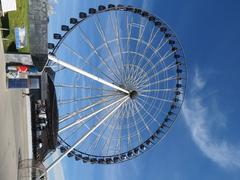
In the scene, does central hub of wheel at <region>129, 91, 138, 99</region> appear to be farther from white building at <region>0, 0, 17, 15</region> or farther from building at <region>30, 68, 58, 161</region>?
white building at <region>0, 0, 17, 15</region>

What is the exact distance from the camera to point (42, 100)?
6078cm

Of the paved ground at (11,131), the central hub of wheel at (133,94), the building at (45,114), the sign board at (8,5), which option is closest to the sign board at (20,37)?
the paved ground at (11,131)

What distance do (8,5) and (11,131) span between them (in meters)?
15.5

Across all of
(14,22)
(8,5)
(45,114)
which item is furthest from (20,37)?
(45,114)

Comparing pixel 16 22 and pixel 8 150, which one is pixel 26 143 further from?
pixel 16 22

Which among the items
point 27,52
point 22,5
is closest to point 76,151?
point 27,52

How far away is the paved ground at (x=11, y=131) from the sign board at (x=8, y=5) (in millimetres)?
3779

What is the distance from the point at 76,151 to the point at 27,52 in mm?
18116

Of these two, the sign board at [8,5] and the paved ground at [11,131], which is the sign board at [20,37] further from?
the sign board at [8,5]

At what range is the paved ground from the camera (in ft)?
149

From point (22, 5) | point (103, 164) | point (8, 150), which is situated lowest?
point (103, 164)

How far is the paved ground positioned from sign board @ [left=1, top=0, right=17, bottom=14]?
12.4 ft

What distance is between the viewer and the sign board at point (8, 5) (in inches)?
1704

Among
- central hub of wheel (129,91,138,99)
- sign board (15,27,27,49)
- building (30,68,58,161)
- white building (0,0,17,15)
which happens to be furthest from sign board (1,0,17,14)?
central hub of wheel (129,91,138,99)
